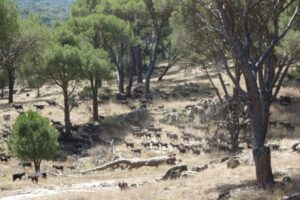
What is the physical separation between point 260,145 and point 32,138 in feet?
63.9

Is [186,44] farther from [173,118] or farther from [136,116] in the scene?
[136,116]

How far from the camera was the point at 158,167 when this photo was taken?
100 ft

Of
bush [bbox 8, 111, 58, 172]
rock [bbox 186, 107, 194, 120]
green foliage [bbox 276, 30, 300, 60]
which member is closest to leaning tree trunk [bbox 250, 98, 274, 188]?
green foliage [bbox 276, 30, 300, 60]

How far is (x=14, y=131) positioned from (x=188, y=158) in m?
11.7

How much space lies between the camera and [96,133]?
151 feet

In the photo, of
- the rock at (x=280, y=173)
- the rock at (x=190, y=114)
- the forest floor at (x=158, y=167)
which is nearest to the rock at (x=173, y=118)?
the forest floor at (x=158, y=167)

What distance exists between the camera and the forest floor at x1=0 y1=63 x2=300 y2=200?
17.7m

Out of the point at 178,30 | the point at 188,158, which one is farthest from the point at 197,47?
the point at 188,158

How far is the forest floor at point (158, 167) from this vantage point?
17719mm

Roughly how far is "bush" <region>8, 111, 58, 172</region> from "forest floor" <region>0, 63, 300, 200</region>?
1.55m

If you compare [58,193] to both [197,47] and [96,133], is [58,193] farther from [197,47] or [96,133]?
[96,133]

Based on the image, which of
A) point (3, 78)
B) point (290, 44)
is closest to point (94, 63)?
point (290, 44)

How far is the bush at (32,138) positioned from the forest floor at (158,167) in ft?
5.08

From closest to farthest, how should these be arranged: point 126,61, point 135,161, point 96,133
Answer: point 135,161 < point 96,133 < point 126,61
